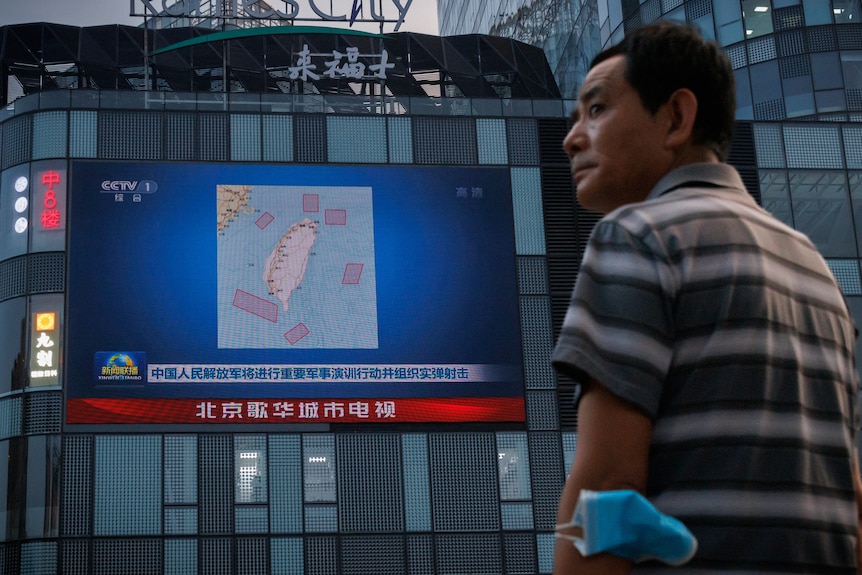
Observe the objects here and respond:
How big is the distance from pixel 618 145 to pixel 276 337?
2314 cm

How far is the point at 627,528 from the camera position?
1618 mm

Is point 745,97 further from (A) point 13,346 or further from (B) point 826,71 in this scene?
(A) point 13,346

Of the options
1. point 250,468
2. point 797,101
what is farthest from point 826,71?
point 250,468

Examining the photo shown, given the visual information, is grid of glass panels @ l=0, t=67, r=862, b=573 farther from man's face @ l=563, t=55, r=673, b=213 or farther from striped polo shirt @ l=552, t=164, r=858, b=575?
striped polo shirt @ l=552, t=164, r=858, b=575

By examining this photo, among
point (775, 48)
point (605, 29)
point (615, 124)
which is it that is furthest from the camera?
point (605, 29)

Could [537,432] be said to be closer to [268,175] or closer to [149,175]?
[268,175]

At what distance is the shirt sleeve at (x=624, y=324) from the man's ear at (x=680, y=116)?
0.33 m

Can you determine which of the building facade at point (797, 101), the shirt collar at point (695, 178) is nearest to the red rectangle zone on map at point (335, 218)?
the building facade at point (797, 101)

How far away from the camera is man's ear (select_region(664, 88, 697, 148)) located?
6.82 feet

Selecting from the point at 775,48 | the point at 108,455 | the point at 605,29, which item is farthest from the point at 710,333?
the point at 605,29

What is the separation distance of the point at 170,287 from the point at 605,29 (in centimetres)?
1351

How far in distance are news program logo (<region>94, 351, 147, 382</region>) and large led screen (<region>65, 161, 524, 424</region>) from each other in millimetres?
26

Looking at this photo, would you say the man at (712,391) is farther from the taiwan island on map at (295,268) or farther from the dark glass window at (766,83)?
the dark glass window at (766,83)

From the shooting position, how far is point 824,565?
5.99ft
